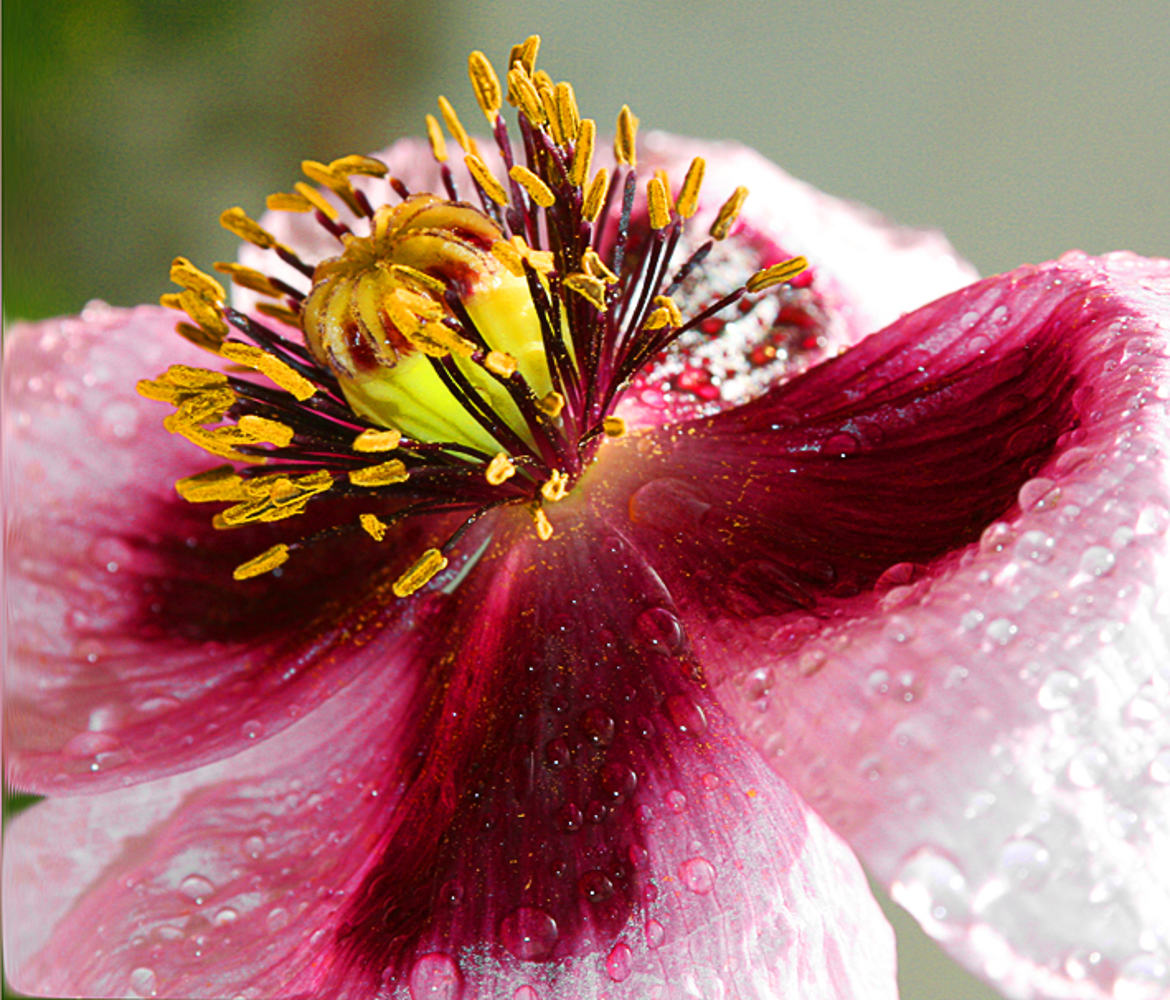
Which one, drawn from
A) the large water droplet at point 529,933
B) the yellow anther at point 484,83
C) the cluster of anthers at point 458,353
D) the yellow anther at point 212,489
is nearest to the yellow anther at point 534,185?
the cluster of anthers at point 458,353

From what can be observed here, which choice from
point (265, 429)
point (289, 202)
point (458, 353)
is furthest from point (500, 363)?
point (289, 202)

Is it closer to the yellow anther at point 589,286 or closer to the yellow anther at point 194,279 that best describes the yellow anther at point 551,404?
the yellow anther at point 589,286

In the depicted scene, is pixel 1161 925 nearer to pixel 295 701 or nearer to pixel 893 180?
pixel 295 701

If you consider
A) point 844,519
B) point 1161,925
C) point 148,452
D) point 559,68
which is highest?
point 559,68

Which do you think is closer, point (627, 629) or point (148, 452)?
point (627, 629)

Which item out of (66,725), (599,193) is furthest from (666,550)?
(66,725)

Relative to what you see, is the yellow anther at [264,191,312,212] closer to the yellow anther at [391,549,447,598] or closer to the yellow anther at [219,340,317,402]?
the yellow anther at [219,340,317,402]

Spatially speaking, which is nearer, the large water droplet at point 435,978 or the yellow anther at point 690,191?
the large water droplet at point 435,978
